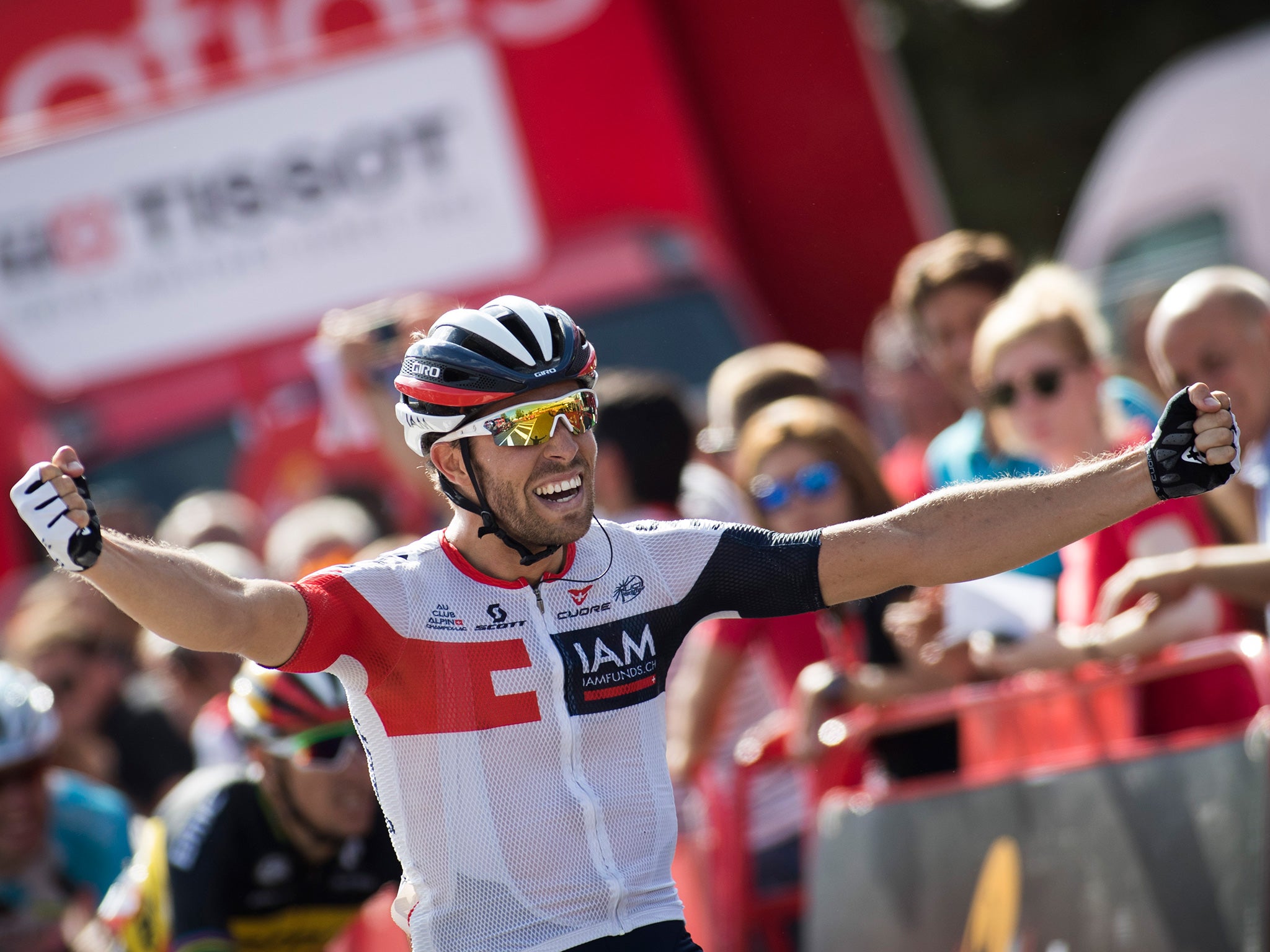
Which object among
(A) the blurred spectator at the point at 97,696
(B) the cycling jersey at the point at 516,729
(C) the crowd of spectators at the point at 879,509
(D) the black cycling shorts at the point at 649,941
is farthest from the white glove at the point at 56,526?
(A) the blurred spectator at the point at 97,696

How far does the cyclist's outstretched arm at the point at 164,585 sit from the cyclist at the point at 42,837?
3.12 meters

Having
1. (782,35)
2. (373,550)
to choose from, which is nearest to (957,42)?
(782,35)

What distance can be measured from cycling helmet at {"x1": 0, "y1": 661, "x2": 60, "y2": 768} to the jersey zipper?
3322 millimetres

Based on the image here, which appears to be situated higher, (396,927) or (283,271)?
(283,271)

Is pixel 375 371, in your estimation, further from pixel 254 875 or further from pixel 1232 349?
pixel 1232 349

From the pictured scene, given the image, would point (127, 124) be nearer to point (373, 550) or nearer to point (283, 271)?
point (283, 271)

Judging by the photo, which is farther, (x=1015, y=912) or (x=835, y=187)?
(x=835, y=187)

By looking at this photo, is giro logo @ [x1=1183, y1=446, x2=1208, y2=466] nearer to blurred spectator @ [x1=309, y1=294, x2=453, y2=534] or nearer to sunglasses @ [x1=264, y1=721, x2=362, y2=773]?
sunglasses @ [x1=264, y1=721, x2=362, y2=773]

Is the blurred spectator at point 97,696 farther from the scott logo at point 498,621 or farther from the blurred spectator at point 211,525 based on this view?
the scott logo at point 498,621

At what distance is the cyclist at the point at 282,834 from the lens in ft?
16.9

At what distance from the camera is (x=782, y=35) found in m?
10.7

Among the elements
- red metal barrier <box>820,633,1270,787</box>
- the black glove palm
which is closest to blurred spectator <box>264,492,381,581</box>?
red metal barrier <box>820,633,1270,787</box>

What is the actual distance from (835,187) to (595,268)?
1.85 meters

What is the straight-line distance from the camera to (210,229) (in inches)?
416
